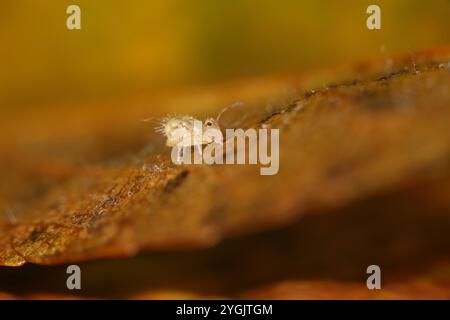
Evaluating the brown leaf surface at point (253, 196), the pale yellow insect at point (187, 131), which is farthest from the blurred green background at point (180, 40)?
the pale yellow insect at point (187, 131)

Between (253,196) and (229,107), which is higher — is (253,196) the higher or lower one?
the lower one

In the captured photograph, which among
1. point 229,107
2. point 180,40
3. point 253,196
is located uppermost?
point 180,40

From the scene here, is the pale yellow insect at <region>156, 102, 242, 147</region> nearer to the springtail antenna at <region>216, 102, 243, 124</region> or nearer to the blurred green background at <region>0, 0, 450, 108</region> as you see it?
the springtail antenna at <region>216, 102, 243, 124</region>

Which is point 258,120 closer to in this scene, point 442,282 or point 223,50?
point 223,50

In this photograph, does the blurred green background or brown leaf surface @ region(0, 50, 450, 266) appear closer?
brown leaf surface @ region(0, 50, 450, 266)

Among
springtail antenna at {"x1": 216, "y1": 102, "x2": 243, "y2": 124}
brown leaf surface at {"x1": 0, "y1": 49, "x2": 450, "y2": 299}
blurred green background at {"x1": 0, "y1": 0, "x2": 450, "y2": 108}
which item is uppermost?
blurred green background at {"x1": 0, "y1": 0, "x2": 450, "y2": 108}

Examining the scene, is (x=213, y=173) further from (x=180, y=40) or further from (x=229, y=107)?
(x=180, y=40)

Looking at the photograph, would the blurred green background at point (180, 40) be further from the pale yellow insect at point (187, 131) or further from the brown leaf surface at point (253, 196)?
the pale yellow insect at point (187, 131)

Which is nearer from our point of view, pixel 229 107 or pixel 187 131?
pixel 187 131

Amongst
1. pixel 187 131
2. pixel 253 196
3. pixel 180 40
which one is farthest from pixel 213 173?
pixel 180 40

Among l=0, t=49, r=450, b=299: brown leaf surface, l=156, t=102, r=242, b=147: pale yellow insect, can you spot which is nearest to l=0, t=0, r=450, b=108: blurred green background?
l=0, t=49, r=450, b=299: brown leaf surface
